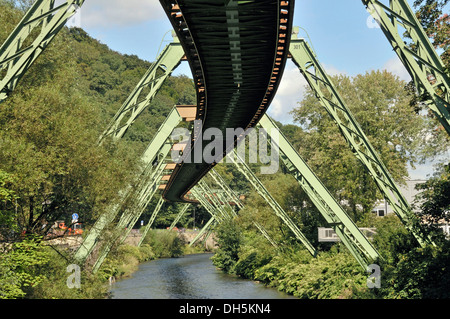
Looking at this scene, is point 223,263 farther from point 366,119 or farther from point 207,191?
point 366,119

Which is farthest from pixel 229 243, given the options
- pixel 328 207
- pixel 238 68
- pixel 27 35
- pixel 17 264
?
pixel 27 35

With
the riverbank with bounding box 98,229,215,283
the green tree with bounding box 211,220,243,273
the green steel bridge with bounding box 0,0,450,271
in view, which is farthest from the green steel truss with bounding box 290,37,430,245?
the riverbank with bounding box 98,229,215,283

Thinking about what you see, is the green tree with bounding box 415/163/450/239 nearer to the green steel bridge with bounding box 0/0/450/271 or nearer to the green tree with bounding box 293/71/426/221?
the green steel bridge with bounding box 0/0/450/271

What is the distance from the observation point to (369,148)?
22.2m

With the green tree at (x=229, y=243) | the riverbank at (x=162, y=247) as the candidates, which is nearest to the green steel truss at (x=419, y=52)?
the green tree at (x=229, y=243)

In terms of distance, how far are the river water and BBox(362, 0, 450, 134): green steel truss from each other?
60.0 ft

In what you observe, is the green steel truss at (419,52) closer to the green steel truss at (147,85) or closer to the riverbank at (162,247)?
the green steel truss at (147,85)

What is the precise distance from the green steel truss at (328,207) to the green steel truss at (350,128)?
3.33 metres

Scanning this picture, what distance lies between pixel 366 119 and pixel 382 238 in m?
14.9

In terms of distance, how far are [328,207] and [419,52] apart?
1252 cm

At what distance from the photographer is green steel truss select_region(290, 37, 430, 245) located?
69.9 ft

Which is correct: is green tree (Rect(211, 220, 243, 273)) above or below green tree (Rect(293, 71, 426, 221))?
below

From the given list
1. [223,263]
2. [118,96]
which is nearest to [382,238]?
[223,263]

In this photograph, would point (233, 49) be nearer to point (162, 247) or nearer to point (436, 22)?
point (436, 22)
